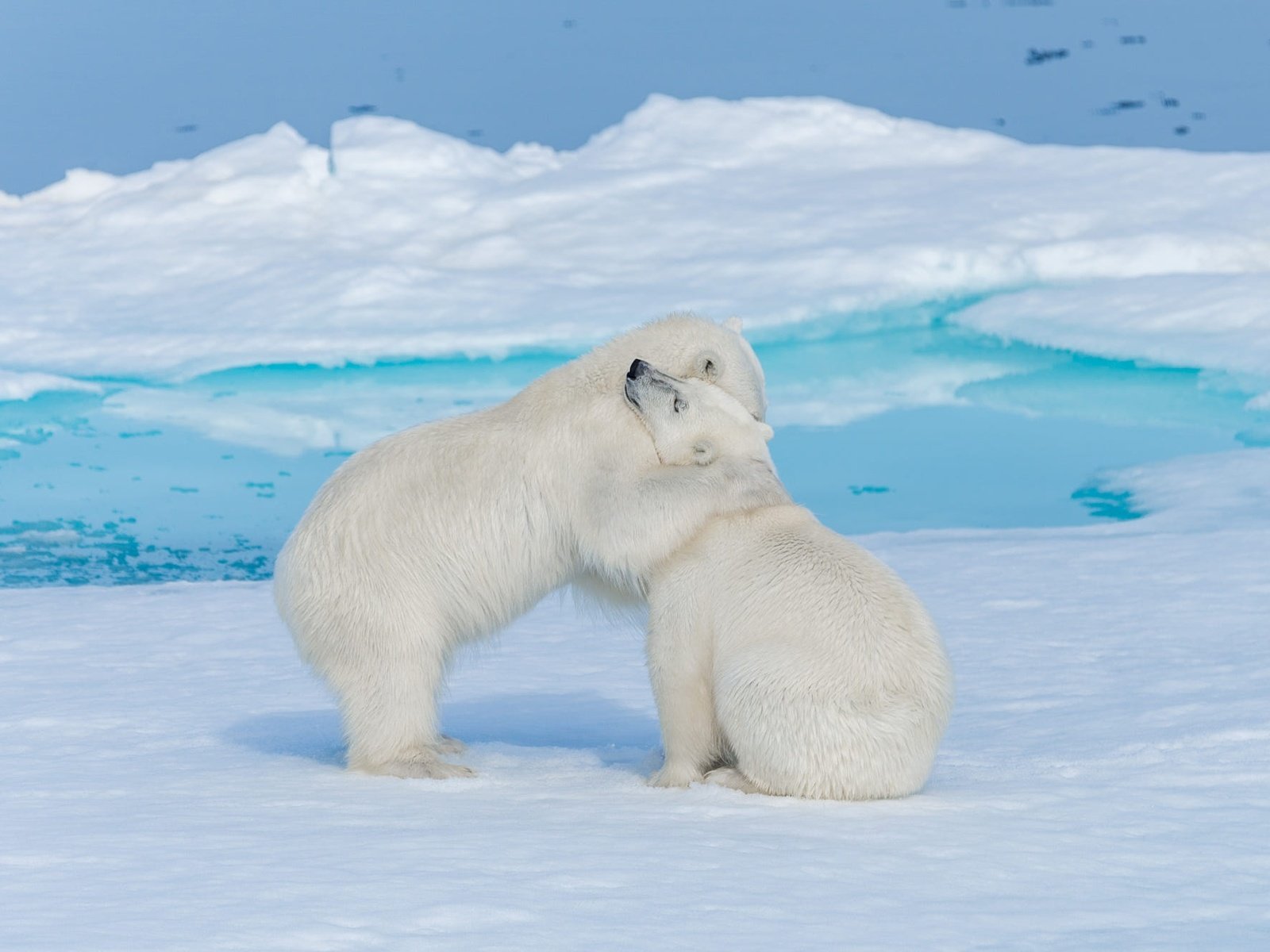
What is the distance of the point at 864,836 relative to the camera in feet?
8.99

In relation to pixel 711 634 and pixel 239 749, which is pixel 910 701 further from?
pixel 239 749

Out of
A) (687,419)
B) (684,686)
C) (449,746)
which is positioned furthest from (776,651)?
(449,746)

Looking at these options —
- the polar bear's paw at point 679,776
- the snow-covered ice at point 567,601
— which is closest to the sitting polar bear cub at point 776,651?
the polar bear's paw at point 679,776

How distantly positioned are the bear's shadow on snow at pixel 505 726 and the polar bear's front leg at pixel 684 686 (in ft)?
1.88

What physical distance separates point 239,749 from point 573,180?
1453cm

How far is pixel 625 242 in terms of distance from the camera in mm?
15492

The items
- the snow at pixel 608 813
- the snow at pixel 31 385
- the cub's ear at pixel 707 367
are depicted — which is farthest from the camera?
the snow at pixel 31 385

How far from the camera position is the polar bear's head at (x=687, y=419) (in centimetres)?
338

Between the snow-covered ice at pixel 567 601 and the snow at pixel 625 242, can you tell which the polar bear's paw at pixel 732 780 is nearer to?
the snow-covered ice at pixel 567 601

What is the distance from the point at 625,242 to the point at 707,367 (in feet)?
40.0

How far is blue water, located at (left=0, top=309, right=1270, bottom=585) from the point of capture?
9.10 m

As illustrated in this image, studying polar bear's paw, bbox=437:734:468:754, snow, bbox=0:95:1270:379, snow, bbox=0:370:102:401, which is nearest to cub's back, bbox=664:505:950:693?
polar bear's paw, bbox=437:734:468:754

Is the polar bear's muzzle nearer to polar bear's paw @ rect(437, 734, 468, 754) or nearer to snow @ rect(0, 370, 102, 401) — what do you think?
polar bear's paw @ rect(437, 734, 468, 754)

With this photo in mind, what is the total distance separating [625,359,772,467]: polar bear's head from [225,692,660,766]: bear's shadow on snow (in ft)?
2.81
